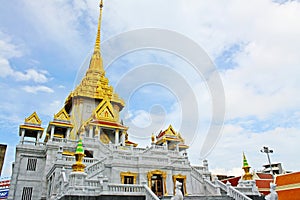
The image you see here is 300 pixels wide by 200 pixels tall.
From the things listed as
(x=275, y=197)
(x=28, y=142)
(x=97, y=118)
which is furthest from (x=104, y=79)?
(x=275, y=197)

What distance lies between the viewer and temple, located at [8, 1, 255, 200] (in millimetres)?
15820

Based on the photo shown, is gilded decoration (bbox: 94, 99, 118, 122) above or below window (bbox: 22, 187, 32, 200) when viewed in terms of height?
above

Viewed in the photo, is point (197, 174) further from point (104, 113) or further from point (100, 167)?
point (104, 113)

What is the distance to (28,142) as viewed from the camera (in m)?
27.1

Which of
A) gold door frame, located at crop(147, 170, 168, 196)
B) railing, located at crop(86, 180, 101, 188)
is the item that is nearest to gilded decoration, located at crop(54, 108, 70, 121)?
gold door frame, located at crop(147, 170, 168, 196)

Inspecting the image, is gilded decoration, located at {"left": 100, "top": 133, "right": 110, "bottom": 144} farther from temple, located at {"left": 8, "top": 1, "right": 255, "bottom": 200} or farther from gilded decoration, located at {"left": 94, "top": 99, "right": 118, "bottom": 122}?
gilded decoration, located at {"left": 94, "top": 99, "right": 118, "bottom": 122}

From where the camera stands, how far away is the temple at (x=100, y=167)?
1582cm

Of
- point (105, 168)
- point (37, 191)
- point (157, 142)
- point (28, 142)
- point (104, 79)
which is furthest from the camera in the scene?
point (104, 79)

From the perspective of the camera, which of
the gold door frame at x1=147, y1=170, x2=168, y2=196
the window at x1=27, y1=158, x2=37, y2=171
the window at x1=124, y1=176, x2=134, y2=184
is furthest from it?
the window at x1=27, y1=158, x2=37, y2=171

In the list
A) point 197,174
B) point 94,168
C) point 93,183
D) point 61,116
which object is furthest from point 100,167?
point 61,116

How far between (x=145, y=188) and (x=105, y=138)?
757 inches

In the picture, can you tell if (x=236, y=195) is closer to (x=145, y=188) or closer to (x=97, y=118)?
(x=145, y=188)

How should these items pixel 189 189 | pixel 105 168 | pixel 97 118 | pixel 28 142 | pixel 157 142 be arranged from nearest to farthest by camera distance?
pixel 105 168 → pixel 189 189 → pixel 28 142 → pixel 97 118 → pixel 157 142

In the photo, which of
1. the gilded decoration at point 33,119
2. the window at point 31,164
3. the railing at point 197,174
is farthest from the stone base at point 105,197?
the gilded decoration at point 33,119
